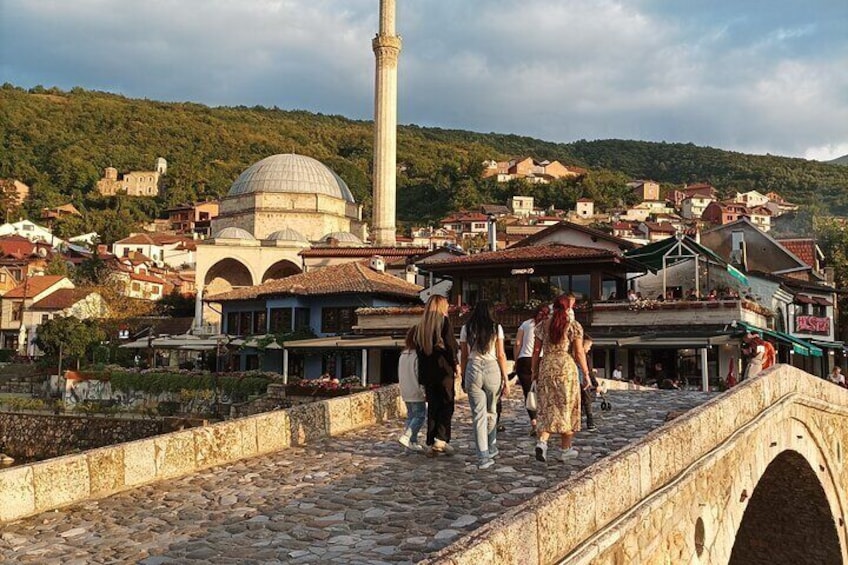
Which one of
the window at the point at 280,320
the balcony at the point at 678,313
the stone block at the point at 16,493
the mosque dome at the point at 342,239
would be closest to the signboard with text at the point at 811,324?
the balcony at the point at 678,313

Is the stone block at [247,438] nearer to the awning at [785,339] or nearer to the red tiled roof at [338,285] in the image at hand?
the awning at [785,339]

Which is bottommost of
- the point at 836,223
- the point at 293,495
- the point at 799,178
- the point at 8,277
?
the point at 293,495

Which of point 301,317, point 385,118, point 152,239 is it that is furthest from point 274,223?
point 152,239

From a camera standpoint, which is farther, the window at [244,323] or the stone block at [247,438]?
the window at [244,323]

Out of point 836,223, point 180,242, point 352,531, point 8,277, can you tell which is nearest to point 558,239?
point 352,531

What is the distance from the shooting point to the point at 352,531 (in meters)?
5.45

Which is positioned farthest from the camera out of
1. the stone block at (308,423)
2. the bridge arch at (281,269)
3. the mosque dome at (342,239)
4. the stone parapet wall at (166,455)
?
the mosque dome at (342,239)

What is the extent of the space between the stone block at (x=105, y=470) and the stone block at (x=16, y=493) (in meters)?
0.56

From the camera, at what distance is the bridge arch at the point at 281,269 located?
168 feet

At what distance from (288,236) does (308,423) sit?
144 feet

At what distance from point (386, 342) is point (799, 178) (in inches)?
4894

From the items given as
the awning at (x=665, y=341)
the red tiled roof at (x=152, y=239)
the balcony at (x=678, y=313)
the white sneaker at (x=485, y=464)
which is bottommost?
the white sneaker at (x=485, y=464)

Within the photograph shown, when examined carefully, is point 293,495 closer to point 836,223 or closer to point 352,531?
point 352,531

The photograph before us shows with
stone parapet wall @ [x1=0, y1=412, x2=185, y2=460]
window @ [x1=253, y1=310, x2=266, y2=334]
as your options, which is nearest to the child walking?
stone parapet wall @ [x1=0, y1=412, x2=185, y2=460]
